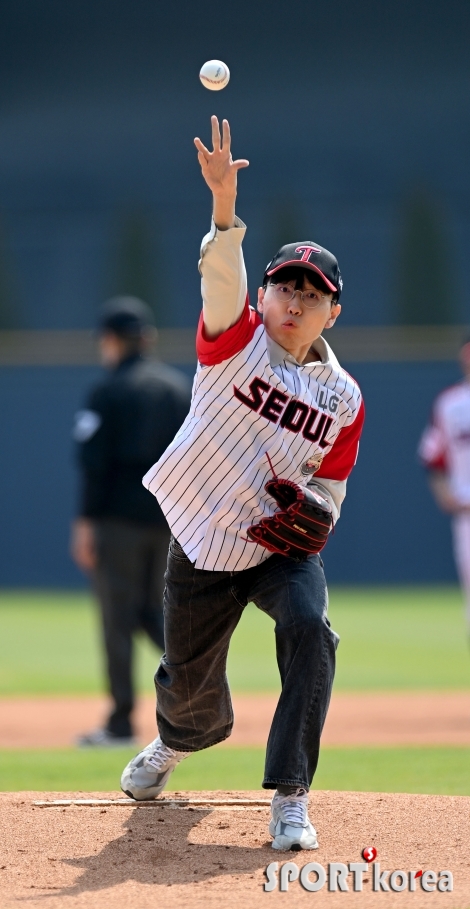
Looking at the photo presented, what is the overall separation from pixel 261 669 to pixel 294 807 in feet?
21.6

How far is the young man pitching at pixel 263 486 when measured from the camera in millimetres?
3492

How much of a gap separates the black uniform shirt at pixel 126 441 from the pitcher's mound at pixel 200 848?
255cm

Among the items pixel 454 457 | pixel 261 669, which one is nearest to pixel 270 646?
pixel 261 669

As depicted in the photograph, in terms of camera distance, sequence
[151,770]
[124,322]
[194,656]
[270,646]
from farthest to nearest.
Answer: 1. [270,646]
2. [124,322]
3. [151,770]
4. [194,656]

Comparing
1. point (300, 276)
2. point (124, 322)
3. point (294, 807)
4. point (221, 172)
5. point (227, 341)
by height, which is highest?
point (124, 322)

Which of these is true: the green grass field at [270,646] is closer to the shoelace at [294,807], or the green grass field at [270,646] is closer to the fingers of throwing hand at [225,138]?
the shoelace at [294,807]

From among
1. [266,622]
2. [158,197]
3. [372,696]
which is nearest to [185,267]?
[158,197]

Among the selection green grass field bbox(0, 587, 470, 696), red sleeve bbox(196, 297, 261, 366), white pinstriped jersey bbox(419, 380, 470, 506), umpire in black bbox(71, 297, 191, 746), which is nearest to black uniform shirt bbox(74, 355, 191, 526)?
umpire in black bbox(71, 297, 191, 746)

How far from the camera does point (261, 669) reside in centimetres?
1005

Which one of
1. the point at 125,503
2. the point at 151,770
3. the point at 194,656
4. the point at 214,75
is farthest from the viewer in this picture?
the point at 125,503

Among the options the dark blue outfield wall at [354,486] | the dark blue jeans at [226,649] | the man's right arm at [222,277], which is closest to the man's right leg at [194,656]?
the dark blue jeans at [226,649]

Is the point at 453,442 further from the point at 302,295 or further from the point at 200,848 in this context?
the point at 200,848

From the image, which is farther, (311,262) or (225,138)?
(311,262)

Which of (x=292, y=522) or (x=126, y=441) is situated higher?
(x=126, y=441)
